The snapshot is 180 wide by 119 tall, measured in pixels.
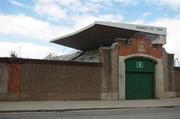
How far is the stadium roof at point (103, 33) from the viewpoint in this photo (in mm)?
53219

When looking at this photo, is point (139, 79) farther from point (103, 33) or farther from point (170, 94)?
point (103, 33)

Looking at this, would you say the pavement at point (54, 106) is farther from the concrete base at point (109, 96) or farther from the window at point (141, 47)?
the window at point (141, 47)

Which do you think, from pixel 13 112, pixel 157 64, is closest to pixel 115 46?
pixel 157 64

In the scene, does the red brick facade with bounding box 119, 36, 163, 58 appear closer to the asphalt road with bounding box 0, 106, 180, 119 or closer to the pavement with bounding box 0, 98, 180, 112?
the pavement with bounding box 0, 98, 180, 112

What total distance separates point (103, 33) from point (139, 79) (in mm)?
21260

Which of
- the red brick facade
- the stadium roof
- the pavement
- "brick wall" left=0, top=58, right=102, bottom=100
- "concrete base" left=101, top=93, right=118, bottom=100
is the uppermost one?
the stadium roof

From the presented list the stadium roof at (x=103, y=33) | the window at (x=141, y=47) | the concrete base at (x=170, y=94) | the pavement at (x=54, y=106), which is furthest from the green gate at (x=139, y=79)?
the stadium roof at (x=103, y=33)

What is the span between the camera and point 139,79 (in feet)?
121

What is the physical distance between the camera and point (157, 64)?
37875 millimetres

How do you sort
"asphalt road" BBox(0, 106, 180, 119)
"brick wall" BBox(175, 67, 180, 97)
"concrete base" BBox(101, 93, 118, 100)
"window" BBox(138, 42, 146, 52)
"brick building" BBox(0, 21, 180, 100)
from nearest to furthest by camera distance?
"asphalt road" BBox(0, 106, 180, 119) → "brick building" BBox(0, 21, 180, 100) → "concrete base" BBox(101, 93, 118, 100) → "window" BBox(138, 42, 146, 52) → "brick wall" BBox(175, 67, 180, 97)

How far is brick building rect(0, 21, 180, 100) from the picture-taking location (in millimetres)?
30680

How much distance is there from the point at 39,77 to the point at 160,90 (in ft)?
42.6

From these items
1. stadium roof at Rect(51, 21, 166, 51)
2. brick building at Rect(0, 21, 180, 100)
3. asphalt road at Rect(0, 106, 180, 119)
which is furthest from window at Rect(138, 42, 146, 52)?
asphalt road at Rect(0, 106, 180, 119)

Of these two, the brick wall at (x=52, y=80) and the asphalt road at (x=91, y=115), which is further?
the brick wall at (x=52, y=80)
